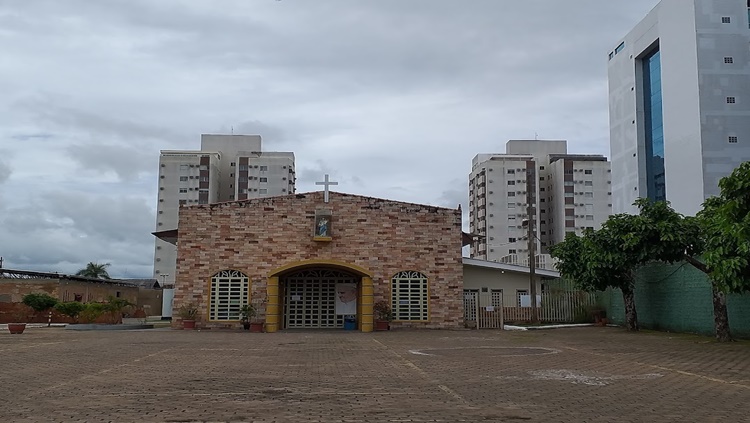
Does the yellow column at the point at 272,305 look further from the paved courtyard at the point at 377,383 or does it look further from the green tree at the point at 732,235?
the green tree at the point at 732,235

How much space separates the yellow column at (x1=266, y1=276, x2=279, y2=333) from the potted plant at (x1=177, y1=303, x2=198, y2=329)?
10.4ft

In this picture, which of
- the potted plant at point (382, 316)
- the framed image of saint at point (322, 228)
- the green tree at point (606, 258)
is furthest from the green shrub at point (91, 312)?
the green tree at point (606, 258)

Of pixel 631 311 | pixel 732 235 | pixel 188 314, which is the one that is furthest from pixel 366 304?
pixel 732 235

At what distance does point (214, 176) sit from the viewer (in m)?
91.1

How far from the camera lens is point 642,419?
7969 mm

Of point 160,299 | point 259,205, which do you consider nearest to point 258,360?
point 259,205

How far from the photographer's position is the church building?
3000 centimetres

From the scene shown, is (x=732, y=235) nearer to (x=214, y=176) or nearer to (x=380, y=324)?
(x=380, y=324)

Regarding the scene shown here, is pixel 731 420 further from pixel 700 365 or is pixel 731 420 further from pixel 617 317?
pixel 617 317

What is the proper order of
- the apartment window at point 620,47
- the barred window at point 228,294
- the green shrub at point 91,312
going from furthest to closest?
the apartment window at point 620,47 → the green shrub at point 91,312 → the barred window at point 228,294

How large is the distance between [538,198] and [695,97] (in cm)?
4517

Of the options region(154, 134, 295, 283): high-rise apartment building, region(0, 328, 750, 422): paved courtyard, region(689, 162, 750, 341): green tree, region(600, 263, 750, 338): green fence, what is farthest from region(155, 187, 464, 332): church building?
region(154, 134, 295, 283): high-rise apartment building

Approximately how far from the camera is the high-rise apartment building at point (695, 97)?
159ft

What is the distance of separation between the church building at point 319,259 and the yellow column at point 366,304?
45 cm
